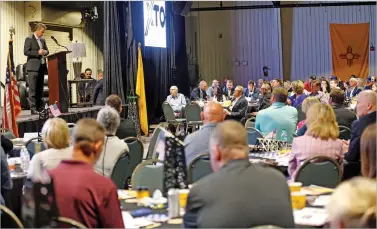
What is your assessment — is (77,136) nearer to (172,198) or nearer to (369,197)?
(172,198)

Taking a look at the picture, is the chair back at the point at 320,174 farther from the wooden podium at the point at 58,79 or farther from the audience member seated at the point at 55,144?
the wooden podium at the point at 58,79

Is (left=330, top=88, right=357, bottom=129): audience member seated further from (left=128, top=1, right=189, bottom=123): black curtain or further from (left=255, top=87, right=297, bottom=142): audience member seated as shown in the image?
(left=128, top=1, right=189, bottom=123): black curtain

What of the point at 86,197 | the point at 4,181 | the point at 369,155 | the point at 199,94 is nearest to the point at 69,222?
the point at 86,197

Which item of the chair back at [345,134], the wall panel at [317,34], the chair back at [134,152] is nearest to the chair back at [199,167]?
the chair back at [134,152]

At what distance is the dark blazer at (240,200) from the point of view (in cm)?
235

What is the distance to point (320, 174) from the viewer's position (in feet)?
13.1

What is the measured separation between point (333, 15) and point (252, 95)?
6232 millimetres

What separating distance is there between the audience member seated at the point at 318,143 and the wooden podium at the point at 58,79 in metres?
6.46

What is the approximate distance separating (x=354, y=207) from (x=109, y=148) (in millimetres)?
2926

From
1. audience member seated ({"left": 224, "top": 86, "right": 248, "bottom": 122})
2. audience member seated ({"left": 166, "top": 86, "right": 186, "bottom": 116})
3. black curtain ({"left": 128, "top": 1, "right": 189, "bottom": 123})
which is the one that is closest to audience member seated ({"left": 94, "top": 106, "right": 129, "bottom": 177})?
audience member seated ({"left": 224, "top": 86, "right": 248, "bottom": 122})

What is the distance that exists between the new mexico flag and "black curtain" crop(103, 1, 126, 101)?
9117 mm

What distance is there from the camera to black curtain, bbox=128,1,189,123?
46.6 feet

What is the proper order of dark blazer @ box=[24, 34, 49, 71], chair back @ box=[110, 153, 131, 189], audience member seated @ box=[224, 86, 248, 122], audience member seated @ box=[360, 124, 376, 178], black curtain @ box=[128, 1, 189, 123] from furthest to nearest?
black curtain @ box=[128, 1, 189, 123] → audience member seated @ box=[224, 86, 248, 122] → dark blazer @ box=[24, 34, 49, 71] → chair back @ box=[110, 153, 131, 189] → audience member seated @ box=[360, 124, 376, 178]

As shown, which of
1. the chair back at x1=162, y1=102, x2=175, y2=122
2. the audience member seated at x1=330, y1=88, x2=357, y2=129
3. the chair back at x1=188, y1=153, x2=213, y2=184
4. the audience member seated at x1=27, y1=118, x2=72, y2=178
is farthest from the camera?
the chair back at x1=162, y1=102, x2=175, y2=122
